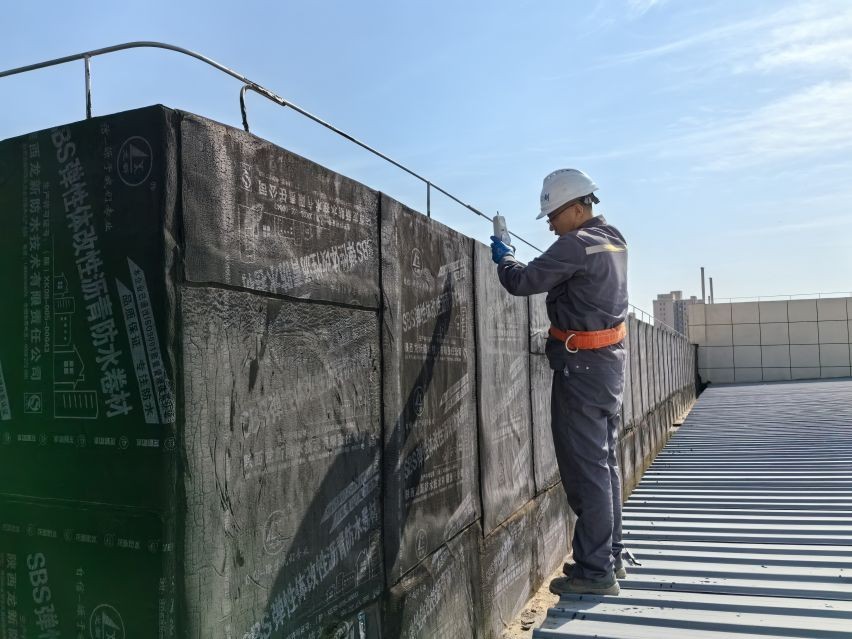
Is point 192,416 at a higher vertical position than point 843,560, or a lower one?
higher

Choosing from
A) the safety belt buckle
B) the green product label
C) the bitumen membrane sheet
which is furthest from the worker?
the green product label

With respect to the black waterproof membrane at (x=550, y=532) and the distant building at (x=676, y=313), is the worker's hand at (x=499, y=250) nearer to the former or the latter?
the black waterproof membrane at (x=550, y=532)

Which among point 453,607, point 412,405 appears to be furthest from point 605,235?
point 453,607

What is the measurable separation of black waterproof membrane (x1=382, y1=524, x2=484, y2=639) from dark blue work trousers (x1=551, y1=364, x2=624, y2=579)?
579 mm

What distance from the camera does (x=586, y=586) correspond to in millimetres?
3686

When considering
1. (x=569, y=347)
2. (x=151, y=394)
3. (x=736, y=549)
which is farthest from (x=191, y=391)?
(x=736, y=549)

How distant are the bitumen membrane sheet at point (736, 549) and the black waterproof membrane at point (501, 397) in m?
0.85

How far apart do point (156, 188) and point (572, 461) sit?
8.27 ft

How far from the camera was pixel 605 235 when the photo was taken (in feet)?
12.3

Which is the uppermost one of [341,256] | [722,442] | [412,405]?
[341,256]

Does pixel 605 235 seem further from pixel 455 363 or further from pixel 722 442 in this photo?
pixel 722 442

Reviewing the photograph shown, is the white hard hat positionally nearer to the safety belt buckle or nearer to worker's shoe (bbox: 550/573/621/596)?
the safety belt buckle

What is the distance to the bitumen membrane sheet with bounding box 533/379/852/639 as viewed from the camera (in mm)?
3326

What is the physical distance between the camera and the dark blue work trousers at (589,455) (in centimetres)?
362
